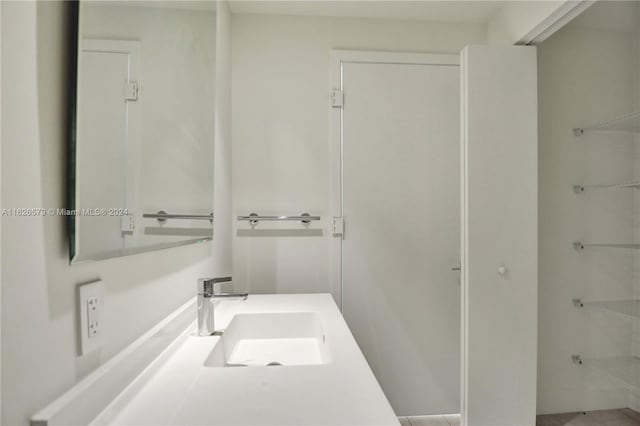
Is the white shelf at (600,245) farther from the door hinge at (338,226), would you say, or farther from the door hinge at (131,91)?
the door hinge at (131,91)

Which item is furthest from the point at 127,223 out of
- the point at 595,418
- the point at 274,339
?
the point at 595,418

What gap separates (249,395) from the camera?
698 mm

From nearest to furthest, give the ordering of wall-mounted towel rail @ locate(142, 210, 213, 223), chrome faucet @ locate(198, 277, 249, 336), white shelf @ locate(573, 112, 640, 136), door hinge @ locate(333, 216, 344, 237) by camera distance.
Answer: wall-mounted towel rail @ locate(142, 210, 213, 223), chrome faucet @ locate(198, 277, 249, 336), white shelf @ locate(573, 112, 640, 136), door hinge @ locate(333, 216, 344, 237)

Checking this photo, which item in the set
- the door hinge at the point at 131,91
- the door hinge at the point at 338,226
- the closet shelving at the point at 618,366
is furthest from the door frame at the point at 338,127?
the closet shelving at the point at 618,366

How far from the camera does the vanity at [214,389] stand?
61 centimetres

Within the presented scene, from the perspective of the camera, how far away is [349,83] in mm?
1937

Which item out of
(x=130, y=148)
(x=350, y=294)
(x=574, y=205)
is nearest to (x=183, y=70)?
(x=130, y=148)

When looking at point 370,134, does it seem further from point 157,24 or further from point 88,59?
point 88,59

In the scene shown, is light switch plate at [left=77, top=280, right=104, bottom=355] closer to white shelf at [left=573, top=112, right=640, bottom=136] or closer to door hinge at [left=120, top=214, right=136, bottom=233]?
door hinge at [left=120, top=214, right=136, bottom=233]

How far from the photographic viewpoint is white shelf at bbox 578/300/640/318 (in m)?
1.85

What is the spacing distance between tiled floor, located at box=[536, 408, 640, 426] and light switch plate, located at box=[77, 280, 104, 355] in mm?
2250

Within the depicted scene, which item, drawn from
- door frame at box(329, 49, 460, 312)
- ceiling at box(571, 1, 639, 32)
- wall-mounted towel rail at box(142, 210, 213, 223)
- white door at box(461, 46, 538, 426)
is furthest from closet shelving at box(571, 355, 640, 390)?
wall-mounted towel rail at box(142, 210, 213, 223)

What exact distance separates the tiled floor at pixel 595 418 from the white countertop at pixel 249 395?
5.66 feet

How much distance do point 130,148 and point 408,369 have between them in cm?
182
